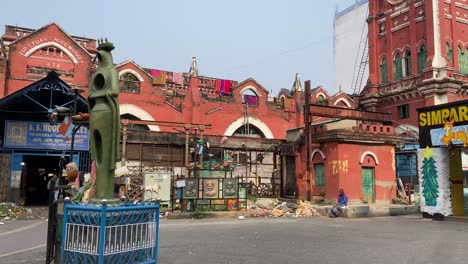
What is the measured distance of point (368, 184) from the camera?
77.8 feet

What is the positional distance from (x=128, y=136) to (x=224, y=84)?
52.0ft

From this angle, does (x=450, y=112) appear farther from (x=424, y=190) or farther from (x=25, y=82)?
(x=25, y=82)

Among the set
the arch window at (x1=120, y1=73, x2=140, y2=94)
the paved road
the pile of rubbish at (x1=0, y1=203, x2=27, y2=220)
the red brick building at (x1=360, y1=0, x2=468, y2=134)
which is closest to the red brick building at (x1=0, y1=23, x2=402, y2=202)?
the arch window at (x1=120, y1=73, x2=140, y2=94)

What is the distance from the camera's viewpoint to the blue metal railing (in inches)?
218

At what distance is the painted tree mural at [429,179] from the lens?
55.2ft

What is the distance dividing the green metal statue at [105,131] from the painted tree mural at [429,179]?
47.3ft

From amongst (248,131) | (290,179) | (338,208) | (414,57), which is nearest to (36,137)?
(290,179)

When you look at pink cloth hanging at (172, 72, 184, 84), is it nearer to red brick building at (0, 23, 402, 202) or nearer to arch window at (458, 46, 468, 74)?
red brick building at (0, 23, 402, 202)

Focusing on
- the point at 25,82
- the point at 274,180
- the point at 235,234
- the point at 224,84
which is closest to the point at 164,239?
the point at 235,234

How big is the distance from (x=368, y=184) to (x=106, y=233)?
809 inches

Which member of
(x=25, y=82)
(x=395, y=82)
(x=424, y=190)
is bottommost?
(x=424, y=190)

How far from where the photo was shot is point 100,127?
662 cm

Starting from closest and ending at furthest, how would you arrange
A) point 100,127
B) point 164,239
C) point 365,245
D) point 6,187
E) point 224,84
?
point 100,127, point 365,245, point 164,239, point 6,187, point 224,84

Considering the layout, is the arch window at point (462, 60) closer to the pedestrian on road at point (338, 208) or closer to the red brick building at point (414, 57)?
the red brick building at point (414, 57)
